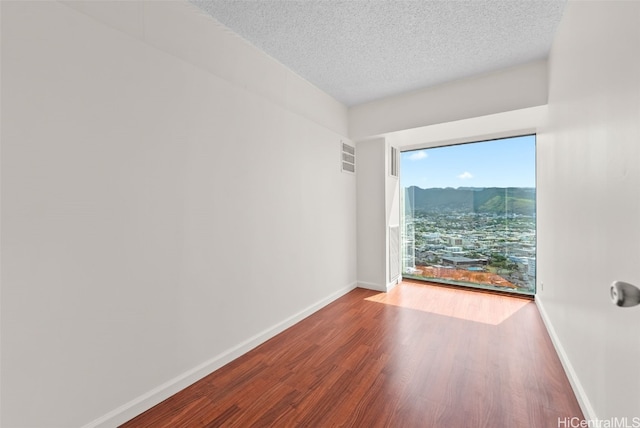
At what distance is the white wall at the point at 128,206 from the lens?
1.25 metres

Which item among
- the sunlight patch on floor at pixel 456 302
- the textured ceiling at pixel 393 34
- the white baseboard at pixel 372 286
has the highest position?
the textured ceiling at pixel 393 34

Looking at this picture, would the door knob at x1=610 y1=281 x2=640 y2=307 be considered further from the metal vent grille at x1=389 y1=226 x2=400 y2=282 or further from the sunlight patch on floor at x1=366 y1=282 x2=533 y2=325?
the metal vent grille at x1=389 y1=226 x2=400 y2=282

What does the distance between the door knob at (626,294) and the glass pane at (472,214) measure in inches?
132

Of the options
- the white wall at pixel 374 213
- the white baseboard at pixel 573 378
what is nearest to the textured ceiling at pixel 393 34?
the white wall at pixel 374 213

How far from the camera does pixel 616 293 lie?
83cm

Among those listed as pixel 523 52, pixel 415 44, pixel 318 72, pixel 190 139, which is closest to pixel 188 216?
pixel 190 139

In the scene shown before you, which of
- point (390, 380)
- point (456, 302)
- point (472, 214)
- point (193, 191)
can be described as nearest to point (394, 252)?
point (456, 302)

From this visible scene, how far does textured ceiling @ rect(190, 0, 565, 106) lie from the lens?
2010 millimetres

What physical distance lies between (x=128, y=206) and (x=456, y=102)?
3450 millimetres

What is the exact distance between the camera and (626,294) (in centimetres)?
79

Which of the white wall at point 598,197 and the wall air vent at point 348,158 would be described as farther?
the wall air vent at point 348,158

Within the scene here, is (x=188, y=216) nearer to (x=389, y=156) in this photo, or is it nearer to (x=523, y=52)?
(x=389, y=156)

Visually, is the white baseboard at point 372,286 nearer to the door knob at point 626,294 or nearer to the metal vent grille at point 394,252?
the metal vent grille at point 394,252

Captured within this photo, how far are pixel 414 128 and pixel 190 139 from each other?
2.73 metres
